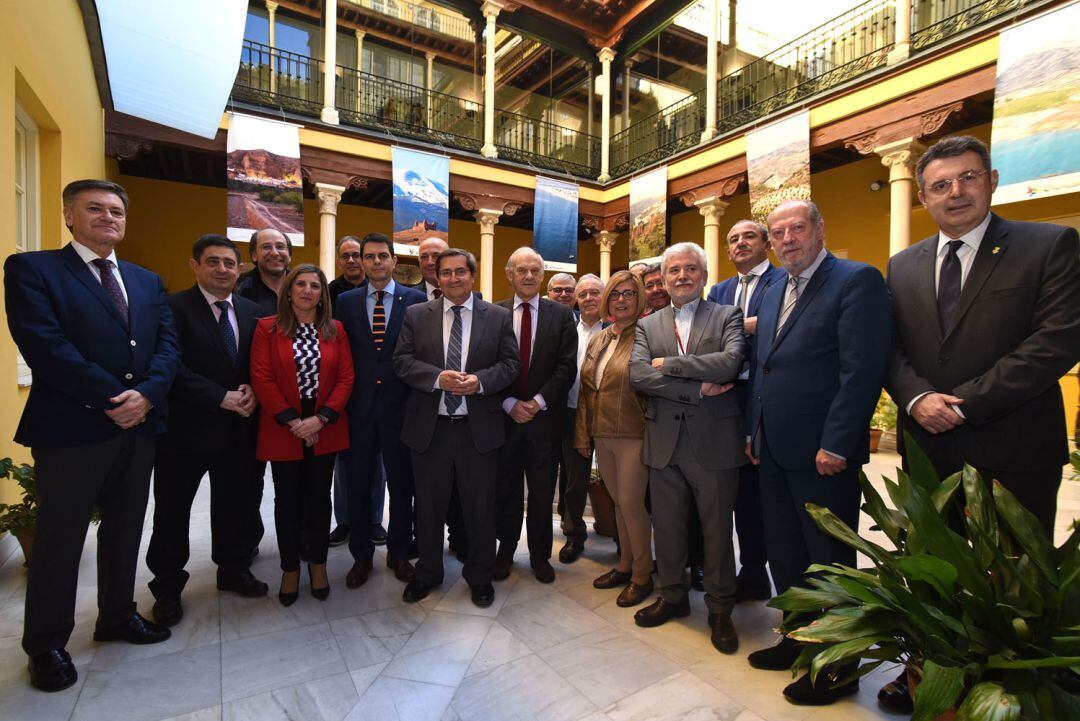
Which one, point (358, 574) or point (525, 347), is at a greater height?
point (525, 347)

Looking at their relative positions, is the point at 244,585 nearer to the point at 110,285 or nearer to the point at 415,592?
the point at 415,592

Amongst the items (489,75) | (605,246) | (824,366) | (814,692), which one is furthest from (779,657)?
(489,75)

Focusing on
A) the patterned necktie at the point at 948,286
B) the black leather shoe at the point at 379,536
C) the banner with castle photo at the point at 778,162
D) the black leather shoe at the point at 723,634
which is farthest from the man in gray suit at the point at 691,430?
the banner with castle photo at the point at 778,162

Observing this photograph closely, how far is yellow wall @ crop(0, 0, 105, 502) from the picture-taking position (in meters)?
3.12

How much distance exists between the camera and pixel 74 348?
84.1 inches

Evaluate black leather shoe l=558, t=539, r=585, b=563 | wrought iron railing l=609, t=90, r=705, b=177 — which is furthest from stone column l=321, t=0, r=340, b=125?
black leather shoe l=558, t=539, r=585, b=563

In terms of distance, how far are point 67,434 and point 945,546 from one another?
3.06 m

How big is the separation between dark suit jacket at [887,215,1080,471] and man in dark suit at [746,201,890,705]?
21 centimetres

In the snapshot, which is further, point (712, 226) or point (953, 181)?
point (712, 226)

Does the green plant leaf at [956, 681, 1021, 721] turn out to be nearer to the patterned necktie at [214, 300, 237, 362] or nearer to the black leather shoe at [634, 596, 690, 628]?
the black leather shoe at [634, 596, 690, 628]

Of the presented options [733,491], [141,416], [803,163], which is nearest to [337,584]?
[141,416]

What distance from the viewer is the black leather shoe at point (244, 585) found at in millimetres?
2967

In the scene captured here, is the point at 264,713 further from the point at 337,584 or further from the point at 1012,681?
the point at 1012,681

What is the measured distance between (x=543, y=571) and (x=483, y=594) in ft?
1.44
